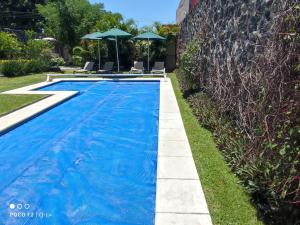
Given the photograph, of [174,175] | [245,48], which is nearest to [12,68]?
[245,48]

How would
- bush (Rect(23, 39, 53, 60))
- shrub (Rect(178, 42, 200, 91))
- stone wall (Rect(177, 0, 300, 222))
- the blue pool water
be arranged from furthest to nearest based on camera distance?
bush (Rect(23, 39, 53, 60)), shrub (Rect(178, 42, 200, 91)), the blue pool water, stone wall (Rect(177, 0, 300, 222))

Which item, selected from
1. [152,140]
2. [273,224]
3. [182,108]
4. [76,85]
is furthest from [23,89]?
[273,224]

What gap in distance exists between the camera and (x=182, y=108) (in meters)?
9.87

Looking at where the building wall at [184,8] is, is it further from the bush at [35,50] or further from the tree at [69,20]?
→ the bush at [35,50]

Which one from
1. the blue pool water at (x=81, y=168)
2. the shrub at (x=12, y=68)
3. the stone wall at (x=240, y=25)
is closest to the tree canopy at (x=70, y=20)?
the shrub at (x=12, y=68)

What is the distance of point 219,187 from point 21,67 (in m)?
18.3

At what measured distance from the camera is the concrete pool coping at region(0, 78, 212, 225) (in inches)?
148

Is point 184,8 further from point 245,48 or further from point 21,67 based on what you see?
point 245,48

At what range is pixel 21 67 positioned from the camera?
19484 millimetres

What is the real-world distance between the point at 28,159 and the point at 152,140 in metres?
2.76

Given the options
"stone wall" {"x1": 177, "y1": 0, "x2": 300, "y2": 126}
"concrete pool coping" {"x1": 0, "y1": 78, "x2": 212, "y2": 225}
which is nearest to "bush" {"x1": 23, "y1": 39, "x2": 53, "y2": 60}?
"concrete pool coping" {"x1": 0, "y1": 78, "x2": 212, "y2": 225}

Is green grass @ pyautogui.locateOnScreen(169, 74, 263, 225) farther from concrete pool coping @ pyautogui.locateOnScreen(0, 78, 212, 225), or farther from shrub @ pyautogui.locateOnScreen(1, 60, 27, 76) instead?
shrub @ pyautogui.locateOnScreen(1, 60, 27, 76)

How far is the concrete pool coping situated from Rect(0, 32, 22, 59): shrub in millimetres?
13355

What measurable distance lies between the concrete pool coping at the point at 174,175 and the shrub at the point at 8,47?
526 inches
